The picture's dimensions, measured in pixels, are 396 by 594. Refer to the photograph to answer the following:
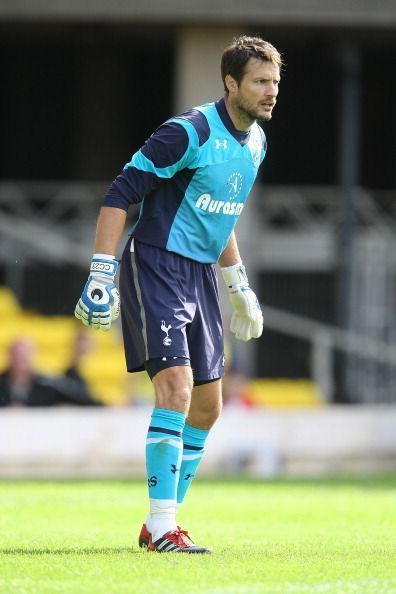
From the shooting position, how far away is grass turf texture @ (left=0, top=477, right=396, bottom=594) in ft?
18.8

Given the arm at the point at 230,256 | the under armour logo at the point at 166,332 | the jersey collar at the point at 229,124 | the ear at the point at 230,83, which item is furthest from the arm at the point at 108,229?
→ the arm at the point at 230,256

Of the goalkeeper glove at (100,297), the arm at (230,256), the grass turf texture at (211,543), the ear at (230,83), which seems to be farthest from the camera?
the arm at (230,256)

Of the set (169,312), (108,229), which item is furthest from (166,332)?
(108,229)

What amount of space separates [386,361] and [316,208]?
3.70 metres

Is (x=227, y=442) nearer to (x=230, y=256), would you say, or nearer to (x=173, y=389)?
(x=230, y=256)

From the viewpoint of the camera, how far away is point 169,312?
6.84 m

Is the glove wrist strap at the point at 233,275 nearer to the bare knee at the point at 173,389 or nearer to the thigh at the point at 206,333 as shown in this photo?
the thigh at the point at 206,333

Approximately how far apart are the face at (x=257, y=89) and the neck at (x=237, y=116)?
32 millimetres

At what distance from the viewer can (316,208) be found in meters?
21.1

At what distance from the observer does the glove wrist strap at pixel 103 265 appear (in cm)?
669

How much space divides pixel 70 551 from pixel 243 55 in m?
2.44

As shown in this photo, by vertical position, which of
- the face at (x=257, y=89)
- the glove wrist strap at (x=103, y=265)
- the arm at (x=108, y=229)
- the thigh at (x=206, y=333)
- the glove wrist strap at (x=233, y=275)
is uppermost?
the face at (x=257, y=89)

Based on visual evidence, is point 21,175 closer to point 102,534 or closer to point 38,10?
point 38,10

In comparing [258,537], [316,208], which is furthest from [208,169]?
[316,208]
